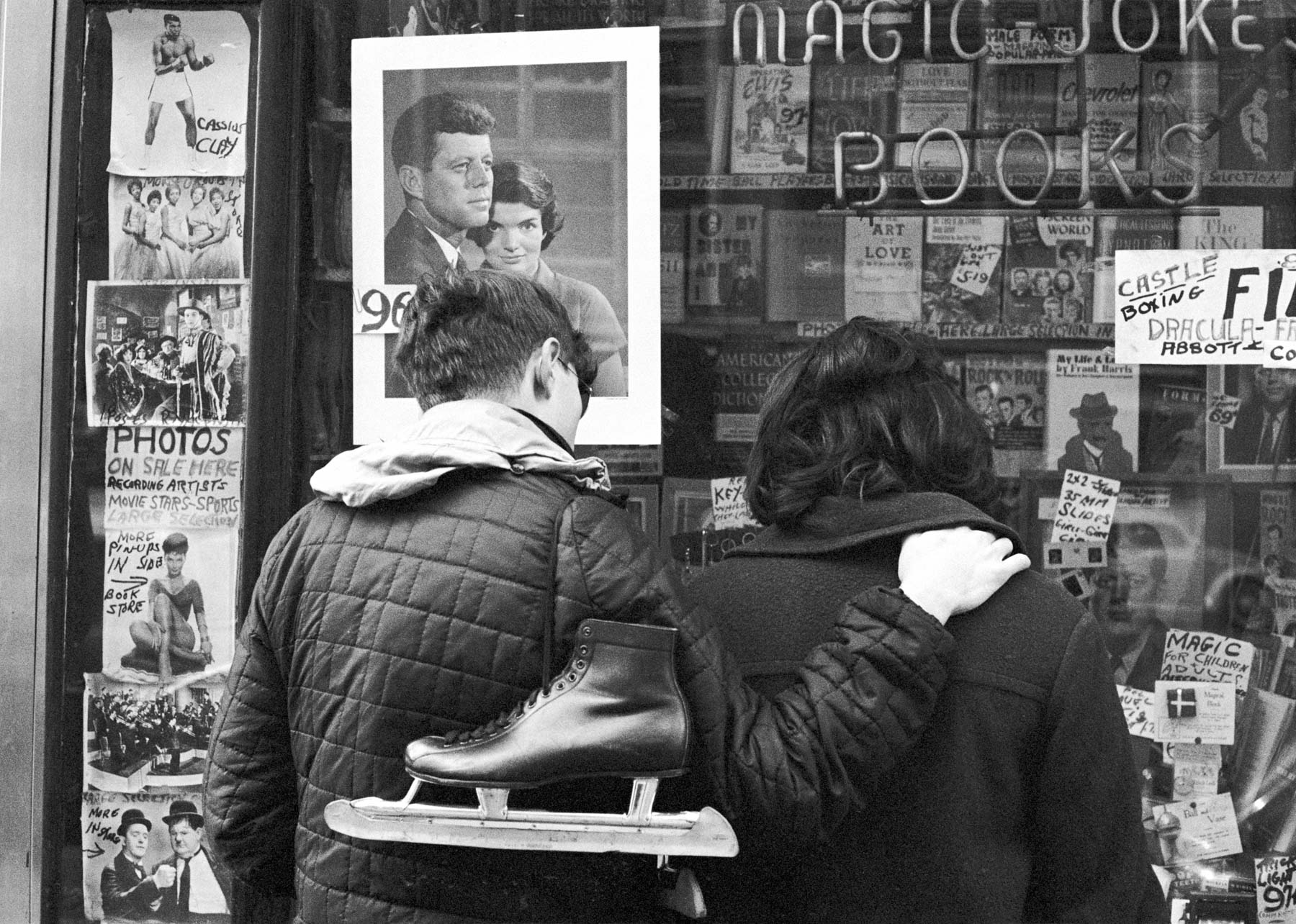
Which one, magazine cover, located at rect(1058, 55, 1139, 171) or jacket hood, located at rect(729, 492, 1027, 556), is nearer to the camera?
jacket hood, located at rect(729, 492, 1027, 556)

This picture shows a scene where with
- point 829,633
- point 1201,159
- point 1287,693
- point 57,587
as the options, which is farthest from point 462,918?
point 1201,159

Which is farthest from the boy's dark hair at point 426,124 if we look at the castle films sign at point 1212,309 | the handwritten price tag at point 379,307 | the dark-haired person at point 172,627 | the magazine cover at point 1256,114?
the magazine cover at point 1256,114

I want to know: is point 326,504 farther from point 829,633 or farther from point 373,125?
point 373,125

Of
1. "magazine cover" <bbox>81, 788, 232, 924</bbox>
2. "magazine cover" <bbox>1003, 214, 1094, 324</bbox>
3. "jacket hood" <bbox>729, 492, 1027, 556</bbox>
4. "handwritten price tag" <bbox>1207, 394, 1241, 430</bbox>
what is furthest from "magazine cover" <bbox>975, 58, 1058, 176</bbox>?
"magazine cover" <bbox>81, 788, 232, 924</bbox>

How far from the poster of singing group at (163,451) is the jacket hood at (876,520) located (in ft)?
4.58

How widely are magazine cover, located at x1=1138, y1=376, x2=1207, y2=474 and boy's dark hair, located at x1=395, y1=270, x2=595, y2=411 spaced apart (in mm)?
1456

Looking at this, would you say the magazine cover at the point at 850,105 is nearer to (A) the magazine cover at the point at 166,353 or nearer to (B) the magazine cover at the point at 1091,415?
(B) the magazine cover at the point at 1091,415

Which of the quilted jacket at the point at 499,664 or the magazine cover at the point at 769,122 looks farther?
the magazine cover at the point at 769,122

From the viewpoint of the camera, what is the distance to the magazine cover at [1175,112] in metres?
2.73

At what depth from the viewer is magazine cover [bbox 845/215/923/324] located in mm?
2811

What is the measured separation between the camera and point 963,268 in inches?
111

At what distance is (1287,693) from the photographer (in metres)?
2.72

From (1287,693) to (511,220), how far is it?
186 cm

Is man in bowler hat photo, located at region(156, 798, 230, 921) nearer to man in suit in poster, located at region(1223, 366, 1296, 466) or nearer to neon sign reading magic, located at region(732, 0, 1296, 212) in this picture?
neon sign reading magic, located at region(732, 0, 1296, 212)
